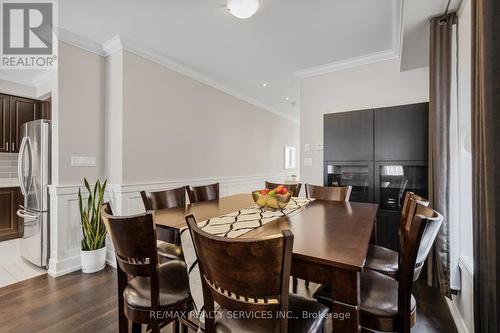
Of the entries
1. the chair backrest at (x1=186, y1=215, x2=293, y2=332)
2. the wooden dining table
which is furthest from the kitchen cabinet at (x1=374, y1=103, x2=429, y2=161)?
the chair backrest at (x1=186, y1=215, x2=293, y2=332)

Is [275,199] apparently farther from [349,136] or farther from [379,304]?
[349,136]

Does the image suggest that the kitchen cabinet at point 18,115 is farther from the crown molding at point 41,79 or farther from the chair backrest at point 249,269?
the chair backrest at point 249,269

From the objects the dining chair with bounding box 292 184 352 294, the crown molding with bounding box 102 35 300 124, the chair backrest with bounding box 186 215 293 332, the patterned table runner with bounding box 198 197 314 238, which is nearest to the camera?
the chair backrest with bounding box 186 215 293 332

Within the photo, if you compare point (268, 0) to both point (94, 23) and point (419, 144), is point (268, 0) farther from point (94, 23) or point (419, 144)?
point (419, 144)

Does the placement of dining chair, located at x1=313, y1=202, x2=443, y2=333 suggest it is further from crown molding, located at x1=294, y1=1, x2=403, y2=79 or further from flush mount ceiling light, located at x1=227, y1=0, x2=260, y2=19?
crown molding, located at x1=294, y1=1, x2=403, y2=79

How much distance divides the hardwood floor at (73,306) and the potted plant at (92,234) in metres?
0.18

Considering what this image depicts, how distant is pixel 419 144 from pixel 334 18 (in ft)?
5.38

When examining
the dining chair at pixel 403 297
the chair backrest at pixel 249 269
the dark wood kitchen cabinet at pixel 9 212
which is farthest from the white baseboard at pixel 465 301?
the dark wood kitchen cabinet at pixel 9 212

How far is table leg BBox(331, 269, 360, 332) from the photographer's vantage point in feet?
A: 2.96

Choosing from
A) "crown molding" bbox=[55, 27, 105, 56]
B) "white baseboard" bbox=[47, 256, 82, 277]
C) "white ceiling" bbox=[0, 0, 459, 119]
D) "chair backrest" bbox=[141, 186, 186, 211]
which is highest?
"white ceiling" bbox=[0, 0, 459, 119]

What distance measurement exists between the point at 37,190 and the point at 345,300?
3541mm

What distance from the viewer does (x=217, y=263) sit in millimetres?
851

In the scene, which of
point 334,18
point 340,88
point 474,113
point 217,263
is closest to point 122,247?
point 217,263

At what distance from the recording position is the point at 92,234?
111 inches
